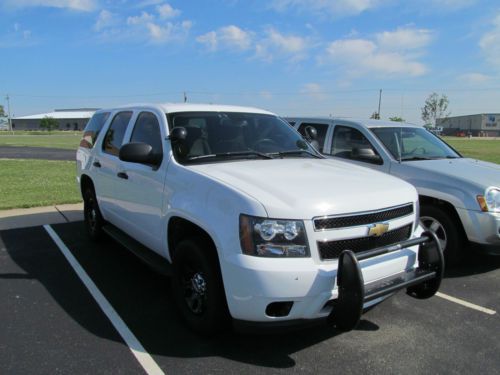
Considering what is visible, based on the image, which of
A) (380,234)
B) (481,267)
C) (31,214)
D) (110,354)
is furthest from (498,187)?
(31,214)

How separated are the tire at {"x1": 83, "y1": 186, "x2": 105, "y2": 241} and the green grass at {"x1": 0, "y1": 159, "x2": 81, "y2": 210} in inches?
137

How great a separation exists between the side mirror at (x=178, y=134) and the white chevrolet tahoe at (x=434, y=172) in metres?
2.59

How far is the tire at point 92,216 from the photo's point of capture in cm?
614

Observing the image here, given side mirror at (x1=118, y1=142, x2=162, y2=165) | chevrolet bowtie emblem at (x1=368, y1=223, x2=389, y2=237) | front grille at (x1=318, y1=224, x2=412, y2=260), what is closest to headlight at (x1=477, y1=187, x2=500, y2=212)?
front grille at (x1=318, y1=224, x2=412, y2=260)

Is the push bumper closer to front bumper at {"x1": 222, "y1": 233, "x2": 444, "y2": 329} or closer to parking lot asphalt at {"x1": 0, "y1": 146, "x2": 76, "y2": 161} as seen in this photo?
front bumper at {"x1": 222, "y1": 233, "x2": 444, "y2": 329}

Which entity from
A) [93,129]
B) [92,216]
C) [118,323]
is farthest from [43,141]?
[118,323]

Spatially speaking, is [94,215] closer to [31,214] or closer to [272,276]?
[31,214]

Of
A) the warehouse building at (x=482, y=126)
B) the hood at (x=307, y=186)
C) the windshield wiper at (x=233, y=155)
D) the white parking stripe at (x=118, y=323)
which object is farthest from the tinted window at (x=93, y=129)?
the warehouse building at (x=482, y=126)

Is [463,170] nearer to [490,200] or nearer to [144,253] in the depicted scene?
[490,200]

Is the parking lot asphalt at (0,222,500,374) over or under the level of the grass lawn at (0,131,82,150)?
over

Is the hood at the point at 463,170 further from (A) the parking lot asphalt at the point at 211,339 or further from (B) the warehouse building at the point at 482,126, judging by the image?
(B) the warehouse building at the point at 482,126

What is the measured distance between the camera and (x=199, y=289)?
3559 millimetres

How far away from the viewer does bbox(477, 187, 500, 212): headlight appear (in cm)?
496

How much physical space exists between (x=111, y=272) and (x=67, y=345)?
1.73 m
